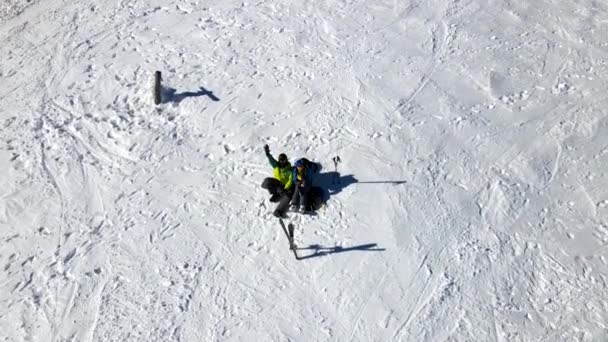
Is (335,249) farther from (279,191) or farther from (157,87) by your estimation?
(157,87)

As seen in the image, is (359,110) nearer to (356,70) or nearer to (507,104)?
(356,70)

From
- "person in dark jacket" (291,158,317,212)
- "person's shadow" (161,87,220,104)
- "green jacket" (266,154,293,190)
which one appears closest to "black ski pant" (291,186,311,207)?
A: "person in dark jacket" (291,158,317,212)

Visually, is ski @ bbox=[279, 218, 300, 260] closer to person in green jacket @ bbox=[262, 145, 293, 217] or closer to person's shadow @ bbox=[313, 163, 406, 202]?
person in green jacket @ bbox=[262, 145, 293, 217]

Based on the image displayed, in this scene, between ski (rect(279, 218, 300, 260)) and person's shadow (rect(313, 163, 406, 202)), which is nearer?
ski (rect(279, 218, 300, 260))

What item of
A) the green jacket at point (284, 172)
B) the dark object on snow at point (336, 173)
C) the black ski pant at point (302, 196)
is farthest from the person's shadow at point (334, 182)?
the green jacket at point (284, 172)

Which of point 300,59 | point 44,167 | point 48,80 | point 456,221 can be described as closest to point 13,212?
point 44,167

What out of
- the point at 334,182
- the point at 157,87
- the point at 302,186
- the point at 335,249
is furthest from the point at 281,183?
the point at 157,87

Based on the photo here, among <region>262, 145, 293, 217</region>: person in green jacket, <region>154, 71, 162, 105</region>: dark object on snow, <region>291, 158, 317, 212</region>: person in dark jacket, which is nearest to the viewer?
<region>291, 158, 317, 212</region>: person in dark jacket
